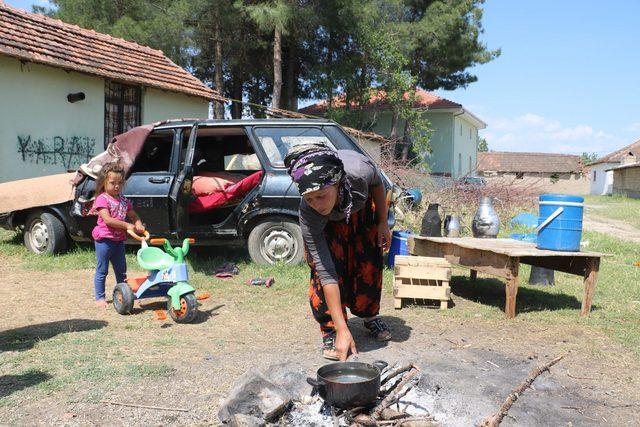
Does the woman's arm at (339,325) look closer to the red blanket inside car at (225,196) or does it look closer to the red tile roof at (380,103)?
the red blanket inside car at (225,196)

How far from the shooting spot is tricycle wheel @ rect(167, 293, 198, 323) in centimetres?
473

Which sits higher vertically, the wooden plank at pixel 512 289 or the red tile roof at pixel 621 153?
the red tile roof at pixel 621 153

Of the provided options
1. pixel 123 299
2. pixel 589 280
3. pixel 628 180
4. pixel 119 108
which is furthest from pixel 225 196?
pixel 628 180

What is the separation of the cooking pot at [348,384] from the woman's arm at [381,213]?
3.82 feet

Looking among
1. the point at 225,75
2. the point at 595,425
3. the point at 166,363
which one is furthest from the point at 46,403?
A: the point at 225,75

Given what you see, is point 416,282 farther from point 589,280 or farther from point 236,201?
point 236,201

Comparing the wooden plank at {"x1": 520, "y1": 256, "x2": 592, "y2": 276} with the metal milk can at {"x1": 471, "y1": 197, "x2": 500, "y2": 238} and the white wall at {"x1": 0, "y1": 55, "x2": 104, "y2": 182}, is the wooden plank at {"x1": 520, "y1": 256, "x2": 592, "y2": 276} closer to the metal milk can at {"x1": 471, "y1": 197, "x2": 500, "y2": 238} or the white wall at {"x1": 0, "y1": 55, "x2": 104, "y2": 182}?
the metal milk can at {"x1": 471, "y1": 197, "x2": 500, "y2": 238}

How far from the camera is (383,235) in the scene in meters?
3.90

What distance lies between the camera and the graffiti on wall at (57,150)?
36.5 feet

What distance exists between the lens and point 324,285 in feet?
11.1

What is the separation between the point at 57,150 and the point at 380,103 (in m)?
17.8

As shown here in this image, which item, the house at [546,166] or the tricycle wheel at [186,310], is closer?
the tricycle wheel at [186,310]

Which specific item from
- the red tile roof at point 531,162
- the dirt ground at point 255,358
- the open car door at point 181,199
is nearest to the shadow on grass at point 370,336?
the dirt ground at point 255,358

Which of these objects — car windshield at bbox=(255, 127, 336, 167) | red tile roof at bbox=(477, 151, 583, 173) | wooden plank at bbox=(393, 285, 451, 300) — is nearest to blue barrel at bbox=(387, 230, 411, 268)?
wooden plank at bbox=(393, 285, 451, 300)
